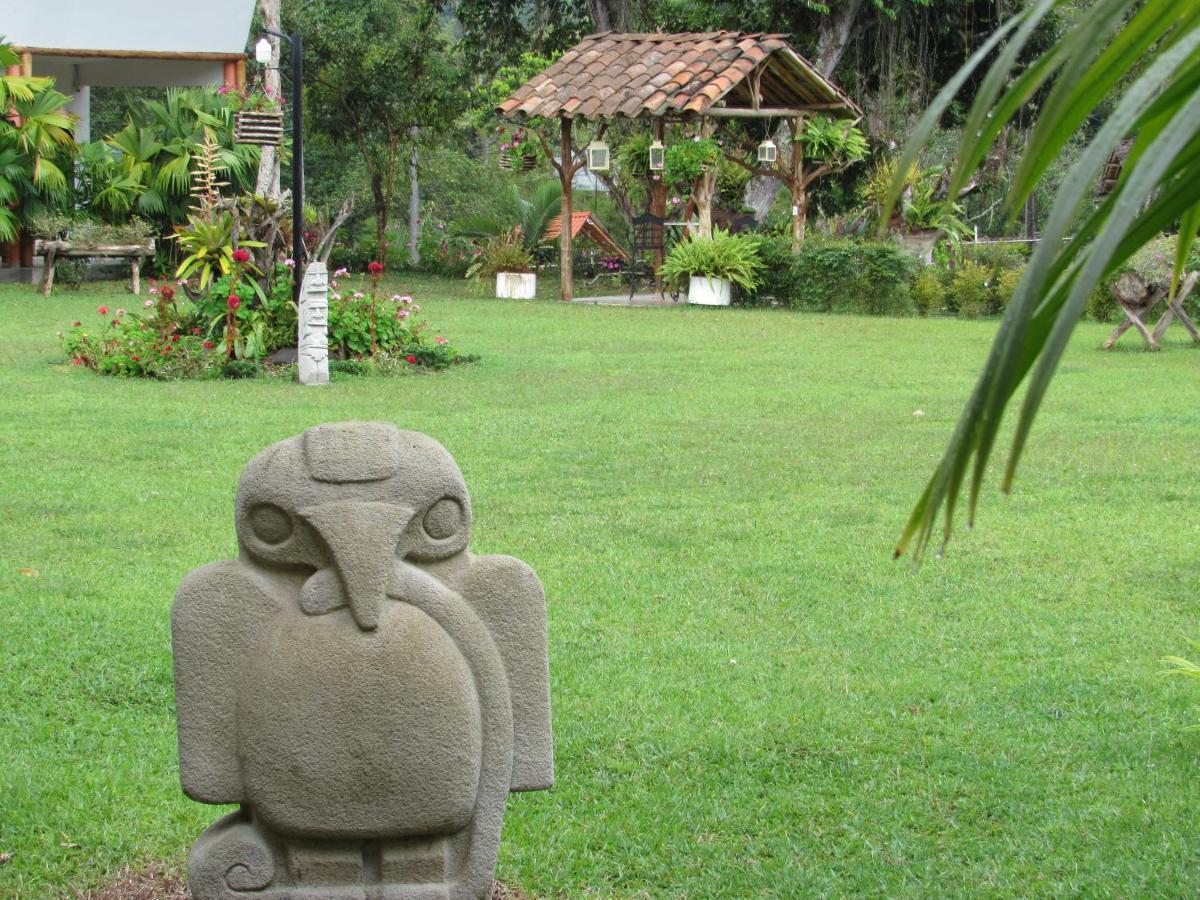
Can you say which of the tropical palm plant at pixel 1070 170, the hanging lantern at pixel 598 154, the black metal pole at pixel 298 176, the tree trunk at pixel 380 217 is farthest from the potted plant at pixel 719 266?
the tropical palm plant at pixel 1070 170

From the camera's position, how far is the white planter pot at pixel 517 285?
21375 millimetres

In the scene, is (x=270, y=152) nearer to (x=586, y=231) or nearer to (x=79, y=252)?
(x=79, y=252)

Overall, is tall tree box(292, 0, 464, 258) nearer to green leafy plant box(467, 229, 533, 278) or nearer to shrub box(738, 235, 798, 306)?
green leafy plant box(467, 229, 533, 278)

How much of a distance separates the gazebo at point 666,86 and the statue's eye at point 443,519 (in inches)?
685

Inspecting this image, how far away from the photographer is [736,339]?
16000 millimetres

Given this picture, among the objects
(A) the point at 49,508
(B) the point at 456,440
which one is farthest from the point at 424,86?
(A) the point at 49,508

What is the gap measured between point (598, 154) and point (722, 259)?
8.08 feet

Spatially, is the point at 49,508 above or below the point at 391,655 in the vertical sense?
below

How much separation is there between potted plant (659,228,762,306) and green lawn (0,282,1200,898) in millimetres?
8550

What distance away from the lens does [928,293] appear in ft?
64.8

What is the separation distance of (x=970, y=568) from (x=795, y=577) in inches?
34.3

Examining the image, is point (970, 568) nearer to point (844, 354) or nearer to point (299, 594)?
point (299, 594)

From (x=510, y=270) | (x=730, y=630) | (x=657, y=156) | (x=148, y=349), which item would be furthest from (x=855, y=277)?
(x=730, y=630)

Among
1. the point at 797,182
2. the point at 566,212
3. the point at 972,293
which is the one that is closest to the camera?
the point at 972,293
